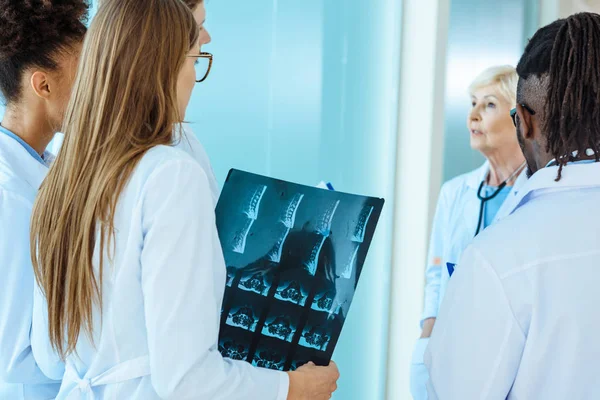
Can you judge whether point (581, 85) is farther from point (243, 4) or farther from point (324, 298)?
point (243, 4)

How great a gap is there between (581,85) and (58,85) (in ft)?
3.30

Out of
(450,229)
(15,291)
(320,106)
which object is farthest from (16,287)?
(320,106)

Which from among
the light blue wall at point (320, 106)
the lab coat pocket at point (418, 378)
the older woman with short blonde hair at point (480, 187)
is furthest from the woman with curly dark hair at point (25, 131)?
the older woman with short blonde hair at point (480, 187)

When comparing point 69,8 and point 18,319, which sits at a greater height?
point 69,8

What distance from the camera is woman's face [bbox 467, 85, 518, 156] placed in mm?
2643

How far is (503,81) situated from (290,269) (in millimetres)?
1844

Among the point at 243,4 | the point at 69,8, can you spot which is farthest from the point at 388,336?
the point at 69,8

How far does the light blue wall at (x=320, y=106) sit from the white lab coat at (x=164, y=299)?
1.29m

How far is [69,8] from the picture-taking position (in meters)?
1.41

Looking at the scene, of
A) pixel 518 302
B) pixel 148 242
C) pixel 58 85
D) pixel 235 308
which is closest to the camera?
pixel 148 242

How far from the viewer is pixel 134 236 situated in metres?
1.01

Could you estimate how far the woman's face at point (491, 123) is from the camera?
8.67 ft

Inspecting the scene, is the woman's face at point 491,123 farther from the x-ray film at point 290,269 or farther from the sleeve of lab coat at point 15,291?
the sleeve of lab coat at point 15,291

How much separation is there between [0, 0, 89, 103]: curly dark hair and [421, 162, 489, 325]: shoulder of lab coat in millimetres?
1607
